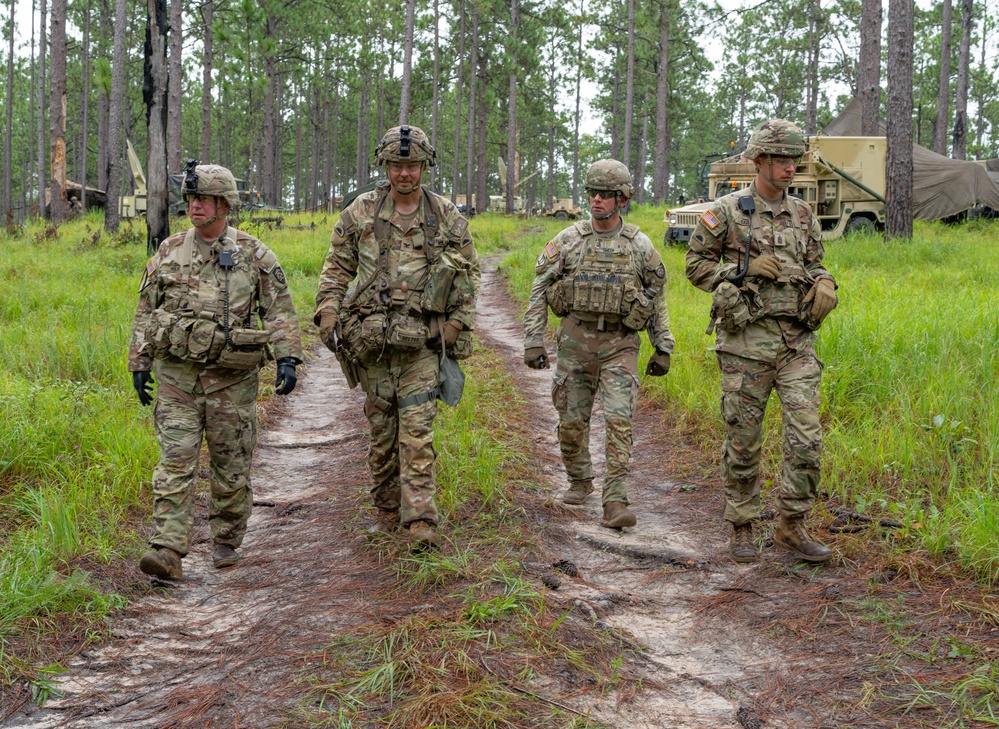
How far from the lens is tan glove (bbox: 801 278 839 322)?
4352 mm

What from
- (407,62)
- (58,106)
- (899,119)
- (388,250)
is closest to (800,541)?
(388,250)

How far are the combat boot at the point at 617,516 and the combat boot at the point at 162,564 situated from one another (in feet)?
7.68

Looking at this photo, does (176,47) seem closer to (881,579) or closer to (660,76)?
(881,579)

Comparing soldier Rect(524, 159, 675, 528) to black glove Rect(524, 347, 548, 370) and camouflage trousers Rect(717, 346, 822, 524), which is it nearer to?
black glove Rect(524, 347, 548, 370)

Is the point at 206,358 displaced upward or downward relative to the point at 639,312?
downward

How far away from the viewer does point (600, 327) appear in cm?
525

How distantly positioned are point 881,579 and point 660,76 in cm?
2997

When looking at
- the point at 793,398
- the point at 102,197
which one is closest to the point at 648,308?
the point at 793,398

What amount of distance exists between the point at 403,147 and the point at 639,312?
1.76 meters

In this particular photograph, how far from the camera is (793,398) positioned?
4.39m

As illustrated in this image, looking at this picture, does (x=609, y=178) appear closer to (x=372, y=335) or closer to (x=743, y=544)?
(x=372, y=335)

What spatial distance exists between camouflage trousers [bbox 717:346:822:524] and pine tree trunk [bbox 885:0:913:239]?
9980 millimetres

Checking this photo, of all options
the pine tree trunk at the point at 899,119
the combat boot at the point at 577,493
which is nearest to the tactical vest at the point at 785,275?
the combat boot at the point at 577,493

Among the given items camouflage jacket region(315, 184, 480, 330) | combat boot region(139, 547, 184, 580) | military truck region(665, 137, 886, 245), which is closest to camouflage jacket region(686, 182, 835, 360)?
camouflage jacket region(315, 184, 480, 330)
